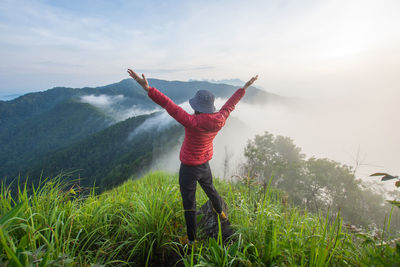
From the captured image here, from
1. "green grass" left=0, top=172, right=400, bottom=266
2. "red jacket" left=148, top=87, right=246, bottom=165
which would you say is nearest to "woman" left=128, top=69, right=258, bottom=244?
"red jacket" left=148, top=87, right=246, bottom=165

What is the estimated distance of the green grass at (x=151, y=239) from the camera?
1657 mm

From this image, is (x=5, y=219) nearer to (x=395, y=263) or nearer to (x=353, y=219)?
(x=395, y=263)

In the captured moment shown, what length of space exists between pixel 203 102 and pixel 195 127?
38 centimetres

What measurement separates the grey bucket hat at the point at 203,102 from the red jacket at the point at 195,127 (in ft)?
0.27

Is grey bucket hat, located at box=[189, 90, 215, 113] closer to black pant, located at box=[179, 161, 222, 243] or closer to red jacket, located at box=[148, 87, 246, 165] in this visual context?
red jacket, located at box=[148, 87, 246, 165]

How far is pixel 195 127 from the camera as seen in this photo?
98.0 inches

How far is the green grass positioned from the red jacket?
0.77 metres

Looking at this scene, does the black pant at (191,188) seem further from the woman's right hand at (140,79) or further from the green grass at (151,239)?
the woman's right hand at (140,79)

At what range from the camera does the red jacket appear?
7.78 ft

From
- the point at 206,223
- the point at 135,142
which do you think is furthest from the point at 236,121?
the point at 206,223

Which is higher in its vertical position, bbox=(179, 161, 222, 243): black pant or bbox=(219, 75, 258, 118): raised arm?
bbox=(219, 75, 258, 118): raised arm

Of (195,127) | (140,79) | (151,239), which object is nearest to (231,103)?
(195,127)

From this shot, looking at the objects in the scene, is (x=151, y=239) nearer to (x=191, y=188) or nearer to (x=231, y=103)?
(x=191, y=188)

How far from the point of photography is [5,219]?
1.56m
